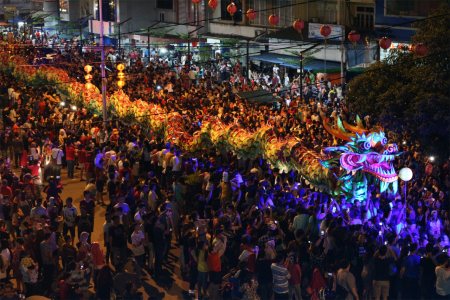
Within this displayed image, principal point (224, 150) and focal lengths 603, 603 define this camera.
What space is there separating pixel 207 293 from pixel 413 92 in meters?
7.70

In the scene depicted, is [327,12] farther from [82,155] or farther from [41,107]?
[82,155]

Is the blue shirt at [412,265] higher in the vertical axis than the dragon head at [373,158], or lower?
lower

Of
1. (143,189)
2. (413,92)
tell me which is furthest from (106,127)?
(413,92)

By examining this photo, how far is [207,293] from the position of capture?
10008 millimetres

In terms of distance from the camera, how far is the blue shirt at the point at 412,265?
344 inches

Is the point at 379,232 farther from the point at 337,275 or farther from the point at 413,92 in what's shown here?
the point at 413,92

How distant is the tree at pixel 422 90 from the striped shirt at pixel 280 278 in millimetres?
6939

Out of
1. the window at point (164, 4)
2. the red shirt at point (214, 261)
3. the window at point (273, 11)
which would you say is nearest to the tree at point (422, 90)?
the red shirt at point (214, 261)

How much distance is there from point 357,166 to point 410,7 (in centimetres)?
1660

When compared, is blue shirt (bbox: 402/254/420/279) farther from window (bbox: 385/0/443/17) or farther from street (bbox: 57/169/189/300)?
window (bbox: 385/0/443/17)

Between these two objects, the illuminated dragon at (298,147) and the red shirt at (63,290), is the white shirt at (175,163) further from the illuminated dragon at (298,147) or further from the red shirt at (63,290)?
the red shirt at (63,290)

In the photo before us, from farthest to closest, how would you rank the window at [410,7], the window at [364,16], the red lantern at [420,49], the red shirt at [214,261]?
1. the window at [364,16]
2. the window at [410,7]
3. the red lantern at [420,49]
4. the red shirt at [214,261]

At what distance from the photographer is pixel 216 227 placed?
1047cm

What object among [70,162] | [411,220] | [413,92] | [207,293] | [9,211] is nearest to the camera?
[207,293]
